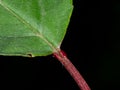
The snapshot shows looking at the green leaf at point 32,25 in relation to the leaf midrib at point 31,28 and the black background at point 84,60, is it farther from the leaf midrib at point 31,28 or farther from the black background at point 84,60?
the black background at point 84,60

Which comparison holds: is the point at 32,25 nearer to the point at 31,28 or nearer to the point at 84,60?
the point at 31,28

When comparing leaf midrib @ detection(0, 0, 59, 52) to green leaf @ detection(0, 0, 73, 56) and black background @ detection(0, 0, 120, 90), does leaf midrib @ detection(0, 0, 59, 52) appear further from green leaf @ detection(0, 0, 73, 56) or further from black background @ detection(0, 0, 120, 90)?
black background @ detection(0, 0, 120, 90)

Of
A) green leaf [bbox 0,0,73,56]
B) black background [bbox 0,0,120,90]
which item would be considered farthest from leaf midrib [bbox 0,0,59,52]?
black background [bbox 0,0,120,90]

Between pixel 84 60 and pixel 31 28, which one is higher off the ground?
pixel 31 28

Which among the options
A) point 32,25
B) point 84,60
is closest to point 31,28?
point 32,25

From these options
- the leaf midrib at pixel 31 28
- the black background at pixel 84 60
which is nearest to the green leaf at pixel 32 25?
the leaf midrib at pixel 31 28

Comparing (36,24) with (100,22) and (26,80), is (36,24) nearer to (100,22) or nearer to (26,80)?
(26,80)
